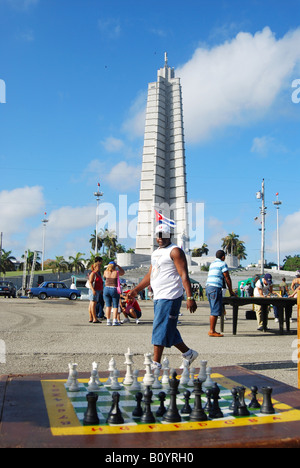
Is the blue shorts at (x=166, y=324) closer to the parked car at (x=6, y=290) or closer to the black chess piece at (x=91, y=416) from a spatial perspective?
the black chess piece at (x=91, y=416)

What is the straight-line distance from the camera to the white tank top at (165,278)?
16.4ft

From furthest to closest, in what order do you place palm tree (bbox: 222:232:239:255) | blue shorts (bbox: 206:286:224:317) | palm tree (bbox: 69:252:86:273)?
palm tree (bbox: 222:232:239:255), palm tree (bbox: 69:252:86:273), blue shorts (bbox: 206:286:224:317)

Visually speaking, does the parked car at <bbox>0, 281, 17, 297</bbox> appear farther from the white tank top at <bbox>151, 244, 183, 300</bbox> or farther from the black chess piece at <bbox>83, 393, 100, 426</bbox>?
the black chess piece at <bbox>83, 393, 100, 426</bbox>

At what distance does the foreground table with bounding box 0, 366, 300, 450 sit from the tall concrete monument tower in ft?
197

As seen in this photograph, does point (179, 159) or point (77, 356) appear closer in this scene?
point (77, 356)

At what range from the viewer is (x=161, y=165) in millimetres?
67000

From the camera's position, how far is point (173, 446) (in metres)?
2.46

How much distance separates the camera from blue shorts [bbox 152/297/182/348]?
15.9ft

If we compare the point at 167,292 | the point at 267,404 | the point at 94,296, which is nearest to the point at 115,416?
the point at 267,404

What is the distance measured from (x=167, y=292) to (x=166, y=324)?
0.35 m

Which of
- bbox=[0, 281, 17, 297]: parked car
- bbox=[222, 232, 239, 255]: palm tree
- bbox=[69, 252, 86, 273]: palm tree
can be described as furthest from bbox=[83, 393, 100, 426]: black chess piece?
bbox=[222, 232, 239, 255]: palm tree

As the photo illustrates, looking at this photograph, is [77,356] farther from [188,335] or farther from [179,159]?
[179,159]

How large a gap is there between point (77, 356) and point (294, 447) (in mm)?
4724

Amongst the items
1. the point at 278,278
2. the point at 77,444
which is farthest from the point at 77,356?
A: the point at 278,278
